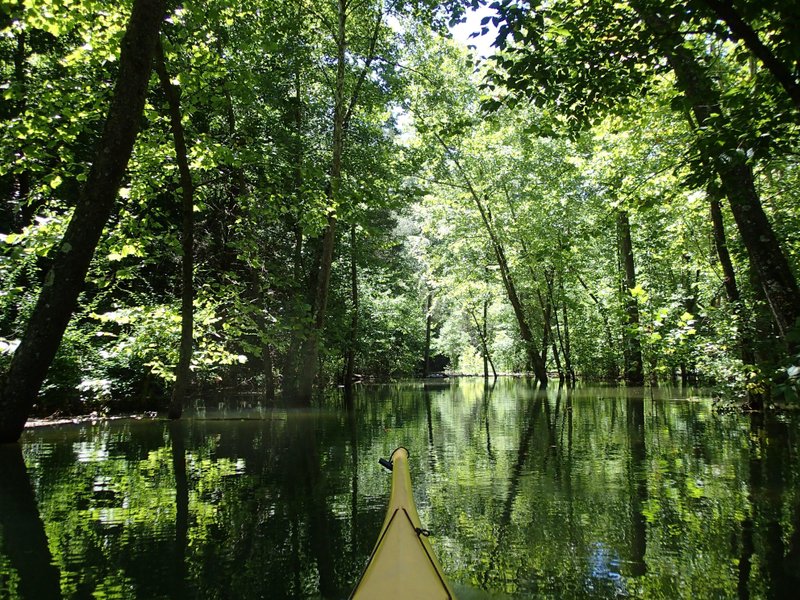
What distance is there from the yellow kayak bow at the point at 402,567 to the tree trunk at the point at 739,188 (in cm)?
504

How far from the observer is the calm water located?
12.7ft

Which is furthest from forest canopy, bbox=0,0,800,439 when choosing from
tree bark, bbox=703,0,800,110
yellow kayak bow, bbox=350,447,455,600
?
yellow kayak bow, bbox=350,447,455,600

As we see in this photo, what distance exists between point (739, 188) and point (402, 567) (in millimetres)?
6106

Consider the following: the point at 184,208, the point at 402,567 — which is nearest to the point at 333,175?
the point at 184,208

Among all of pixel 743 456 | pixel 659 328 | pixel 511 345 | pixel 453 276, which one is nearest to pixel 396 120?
pixel 453 276

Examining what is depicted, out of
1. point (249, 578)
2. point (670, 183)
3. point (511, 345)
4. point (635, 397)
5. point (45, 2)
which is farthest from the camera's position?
point (511, 345)

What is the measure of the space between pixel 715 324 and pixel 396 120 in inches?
725

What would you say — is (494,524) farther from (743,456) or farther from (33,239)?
(33,239)

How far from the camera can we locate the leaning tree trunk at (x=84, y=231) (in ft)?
18.7

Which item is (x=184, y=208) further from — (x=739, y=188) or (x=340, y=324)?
(x=340, y=324)

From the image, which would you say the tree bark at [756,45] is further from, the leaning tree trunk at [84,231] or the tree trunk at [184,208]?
the tree trunk at [184,208]

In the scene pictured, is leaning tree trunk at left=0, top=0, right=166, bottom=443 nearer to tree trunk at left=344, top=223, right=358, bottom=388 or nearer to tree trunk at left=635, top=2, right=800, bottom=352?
tree trunk at left=635, top=2, right=800, bottom=352

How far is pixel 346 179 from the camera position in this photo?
440 inches

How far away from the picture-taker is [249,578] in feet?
12.9
